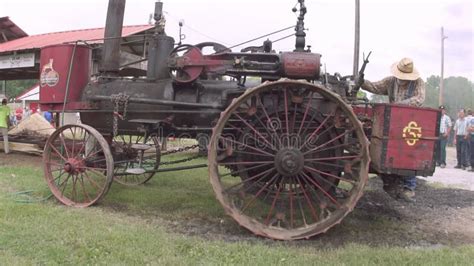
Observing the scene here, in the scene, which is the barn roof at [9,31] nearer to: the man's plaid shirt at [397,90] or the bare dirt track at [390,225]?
the bare dirt track at [390,225]

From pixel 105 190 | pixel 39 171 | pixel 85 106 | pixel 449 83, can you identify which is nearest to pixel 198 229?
pixel 105 190

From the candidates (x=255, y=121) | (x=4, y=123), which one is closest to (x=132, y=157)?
(x=255, y=121)

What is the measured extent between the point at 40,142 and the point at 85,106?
583cm

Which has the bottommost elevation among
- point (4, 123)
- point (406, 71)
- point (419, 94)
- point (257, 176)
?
point (257, 176)

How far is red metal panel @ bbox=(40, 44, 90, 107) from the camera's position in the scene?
21.5 ft

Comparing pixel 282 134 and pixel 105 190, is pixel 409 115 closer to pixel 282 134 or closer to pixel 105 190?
pixel 282 134

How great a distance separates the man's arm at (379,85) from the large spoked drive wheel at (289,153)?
1081 mm

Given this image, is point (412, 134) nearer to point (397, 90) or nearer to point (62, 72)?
point (397, 90)

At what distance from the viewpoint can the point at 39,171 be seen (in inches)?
355

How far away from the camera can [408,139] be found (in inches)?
192

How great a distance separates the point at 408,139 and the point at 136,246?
2936mm

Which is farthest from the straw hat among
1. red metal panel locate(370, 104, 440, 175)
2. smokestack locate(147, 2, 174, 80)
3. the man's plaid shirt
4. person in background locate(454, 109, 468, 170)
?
person in background locate(454, 109, 468, 170)

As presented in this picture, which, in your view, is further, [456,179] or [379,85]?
[456,179]

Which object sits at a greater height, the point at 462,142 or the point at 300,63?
the point at 300,63
